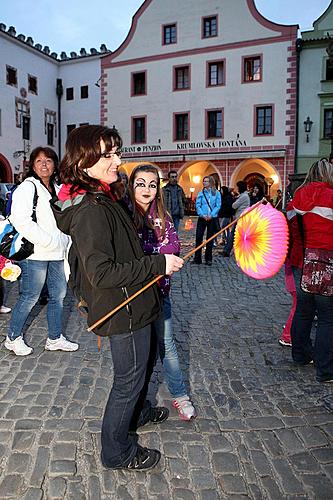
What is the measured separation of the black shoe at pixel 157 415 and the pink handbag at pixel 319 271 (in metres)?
1.57

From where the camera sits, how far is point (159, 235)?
3045mm

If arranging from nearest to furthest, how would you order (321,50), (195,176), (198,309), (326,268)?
1. (326,268)
2. (198,309)
3. (321,50)
4. (195,176)

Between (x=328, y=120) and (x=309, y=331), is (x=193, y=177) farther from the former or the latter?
(x=309, y=331)

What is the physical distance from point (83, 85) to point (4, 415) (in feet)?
106

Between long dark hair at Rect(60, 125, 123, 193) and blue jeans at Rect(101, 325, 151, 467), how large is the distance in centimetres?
76

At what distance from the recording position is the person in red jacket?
3.60 m

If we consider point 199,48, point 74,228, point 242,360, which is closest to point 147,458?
point 74,228

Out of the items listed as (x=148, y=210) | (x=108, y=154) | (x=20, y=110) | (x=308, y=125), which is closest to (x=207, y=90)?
(x=308, y=125)

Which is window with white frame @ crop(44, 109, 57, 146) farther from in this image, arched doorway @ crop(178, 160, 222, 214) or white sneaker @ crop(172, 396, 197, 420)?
white sneaker @ crop(172, 396, 197, 420)

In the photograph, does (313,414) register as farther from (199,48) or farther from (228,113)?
(199,48)

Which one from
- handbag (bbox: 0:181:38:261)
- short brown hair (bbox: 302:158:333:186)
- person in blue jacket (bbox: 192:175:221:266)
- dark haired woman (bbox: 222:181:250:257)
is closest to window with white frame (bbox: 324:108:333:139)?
dark haired woman (bbox: 222:181:250:257)

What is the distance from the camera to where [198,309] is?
6195 millimetres

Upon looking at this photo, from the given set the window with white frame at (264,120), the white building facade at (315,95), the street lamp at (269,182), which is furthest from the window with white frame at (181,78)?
the street lamp at (269,182)

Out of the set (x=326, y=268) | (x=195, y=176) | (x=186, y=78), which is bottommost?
(x=326, y=268)
